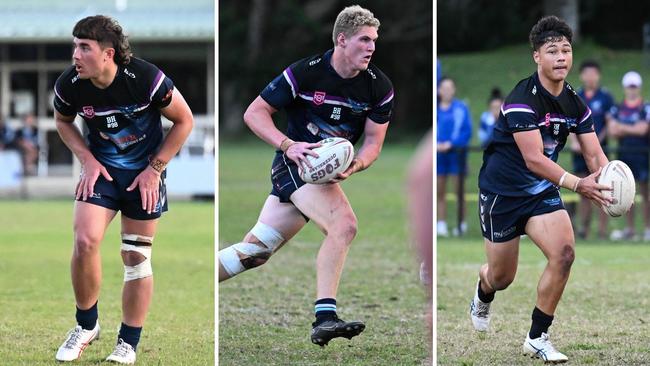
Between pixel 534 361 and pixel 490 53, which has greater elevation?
pixel 490 53

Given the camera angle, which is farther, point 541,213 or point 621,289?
point 621,289

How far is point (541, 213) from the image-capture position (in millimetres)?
5902

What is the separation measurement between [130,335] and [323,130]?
1464 millimetres

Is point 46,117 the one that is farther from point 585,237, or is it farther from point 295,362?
point 295,362

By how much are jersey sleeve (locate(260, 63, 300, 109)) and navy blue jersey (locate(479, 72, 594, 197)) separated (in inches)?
43.4

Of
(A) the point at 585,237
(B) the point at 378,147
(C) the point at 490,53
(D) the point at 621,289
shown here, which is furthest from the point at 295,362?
(C) the point at 490,53

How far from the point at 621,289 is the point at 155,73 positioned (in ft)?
14.3

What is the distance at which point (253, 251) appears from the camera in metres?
6.04

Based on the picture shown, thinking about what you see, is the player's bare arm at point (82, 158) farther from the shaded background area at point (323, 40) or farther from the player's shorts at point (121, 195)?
the shaded background area at point (323, 40)

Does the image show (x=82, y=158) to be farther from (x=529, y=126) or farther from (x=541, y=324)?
(x=541, y=324)

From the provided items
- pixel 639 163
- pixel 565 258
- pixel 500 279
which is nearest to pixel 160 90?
pixel 500 279

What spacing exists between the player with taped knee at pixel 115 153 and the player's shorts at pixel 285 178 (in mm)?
521

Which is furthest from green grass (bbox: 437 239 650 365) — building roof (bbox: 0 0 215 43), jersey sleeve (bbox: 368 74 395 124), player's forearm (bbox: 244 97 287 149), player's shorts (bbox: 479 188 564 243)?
building roof (bbox: 0 0 215 43)

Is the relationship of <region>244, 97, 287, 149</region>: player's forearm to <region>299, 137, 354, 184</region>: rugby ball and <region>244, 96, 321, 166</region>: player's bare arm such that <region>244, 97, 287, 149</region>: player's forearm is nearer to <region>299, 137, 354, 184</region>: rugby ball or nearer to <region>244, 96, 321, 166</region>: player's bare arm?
<region>244, 96, 321, 166</region>: player's bare arm
